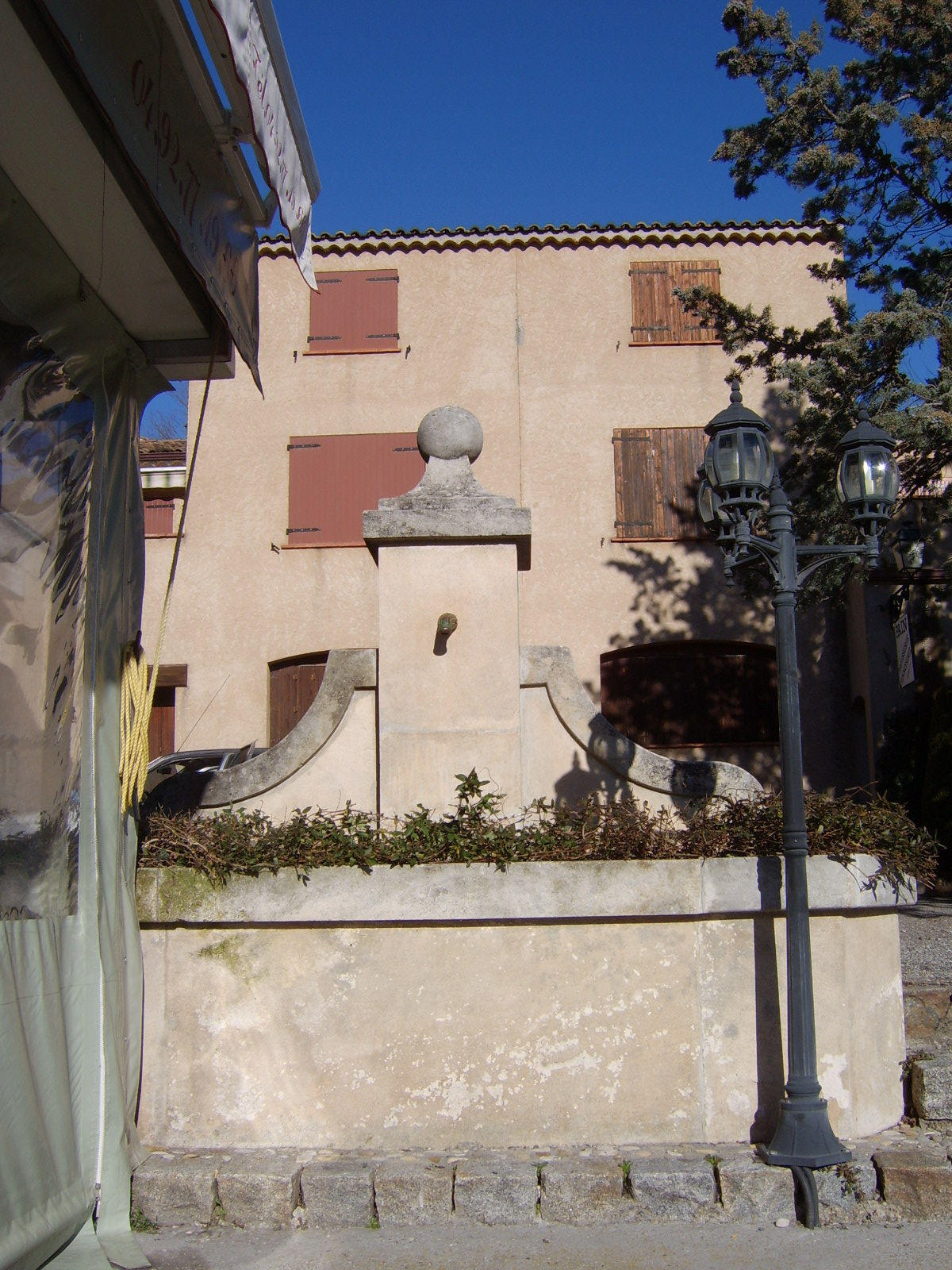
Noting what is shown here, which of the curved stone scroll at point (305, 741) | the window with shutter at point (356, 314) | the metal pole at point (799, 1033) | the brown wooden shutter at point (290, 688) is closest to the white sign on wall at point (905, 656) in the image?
the metal pole at point (799, 1033)

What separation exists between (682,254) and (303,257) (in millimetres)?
12308

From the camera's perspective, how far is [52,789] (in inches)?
174

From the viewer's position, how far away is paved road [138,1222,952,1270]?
4.28 meters

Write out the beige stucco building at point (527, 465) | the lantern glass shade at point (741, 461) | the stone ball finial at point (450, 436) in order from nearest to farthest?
the lantern glass shade at point (741, 461) → the stone ball finial at point (450, 436) → the beige stucco building at point (527, 465)

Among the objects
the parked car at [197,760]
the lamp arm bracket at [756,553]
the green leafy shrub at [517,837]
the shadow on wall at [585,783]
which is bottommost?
the green leafy shrub at [517,837]

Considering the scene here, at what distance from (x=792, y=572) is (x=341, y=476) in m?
11.1

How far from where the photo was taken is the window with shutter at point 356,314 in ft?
52.9

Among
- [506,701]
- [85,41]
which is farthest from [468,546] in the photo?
[85,41]

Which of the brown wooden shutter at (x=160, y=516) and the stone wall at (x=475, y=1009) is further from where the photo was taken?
the brown wooden shutter at (x=160, y=516)

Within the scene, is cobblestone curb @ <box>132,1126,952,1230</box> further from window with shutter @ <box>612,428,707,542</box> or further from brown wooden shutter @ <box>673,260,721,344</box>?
brown wooden shutter @ <box>673,260,721,344</box>

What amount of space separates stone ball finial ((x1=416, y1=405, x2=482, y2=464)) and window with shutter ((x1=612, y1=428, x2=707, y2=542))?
9.51 meters

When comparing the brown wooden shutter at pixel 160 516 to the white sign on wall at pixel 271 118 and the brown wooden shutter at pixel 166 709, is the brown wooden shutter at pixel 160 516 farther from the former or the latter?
the white sign on wall at pixel 271 118

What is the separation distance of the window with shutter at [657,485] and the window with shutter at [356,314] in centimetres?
365

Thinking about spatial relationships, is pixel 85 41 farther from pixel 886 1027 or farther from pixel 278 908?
pixel 886 1027
